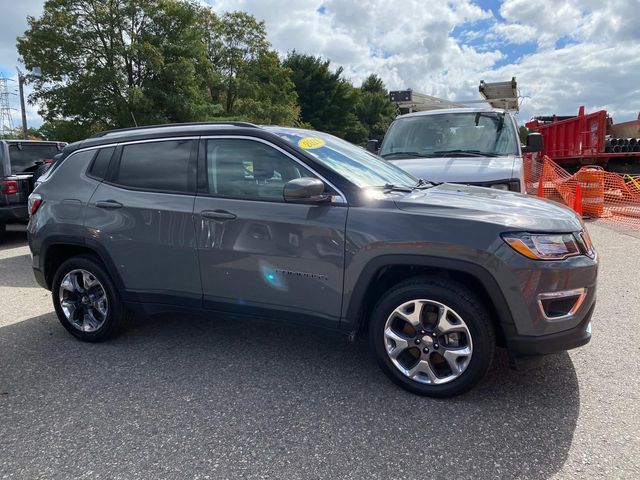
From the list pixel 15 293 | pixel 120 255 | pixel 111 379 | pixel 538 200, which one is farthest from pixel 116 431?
pixel 15 293

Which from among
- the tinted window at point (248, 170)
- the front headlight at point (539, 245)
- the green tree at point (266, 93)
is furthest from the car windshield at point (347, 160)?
the green tree at point (266, 93)

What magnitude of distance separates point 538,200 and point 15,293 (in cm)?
557

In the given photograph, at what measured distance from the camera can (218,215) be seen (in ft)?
10.7

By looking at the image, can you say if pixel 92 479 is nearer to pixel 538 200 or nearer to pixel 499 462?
pixel 499 462

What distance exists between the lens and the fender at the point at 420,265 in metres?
2.68

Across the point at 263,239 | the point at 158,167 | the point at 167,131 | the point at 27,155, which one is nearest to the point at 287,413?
the point at 263,239

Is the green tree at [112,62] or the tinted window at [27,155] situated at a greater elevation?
the green tree at [112,62]

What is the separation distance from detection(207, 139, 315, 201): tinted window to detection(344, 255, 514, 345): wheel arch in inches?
31.2

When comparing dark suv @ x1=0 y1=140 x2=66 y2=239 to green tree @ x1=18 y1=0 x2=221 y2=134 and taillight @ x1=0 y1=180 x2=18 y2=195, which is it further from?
green tree @ x1=18 y1=0 x2=221 y2=134

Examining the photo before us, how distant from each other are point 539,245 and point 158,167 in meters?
2.73

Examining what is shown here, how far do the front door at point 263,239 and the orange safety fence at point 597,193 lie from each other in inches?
329

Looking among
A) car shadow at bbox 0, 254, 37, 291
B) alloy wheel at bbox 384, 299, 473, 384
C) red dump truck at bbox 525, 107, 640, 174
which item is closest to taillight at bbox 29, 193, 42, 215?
car shadow at bbox 0, 254, 37, 291

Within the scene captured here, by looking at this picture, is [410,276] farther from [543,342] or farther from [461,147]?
[461,147]

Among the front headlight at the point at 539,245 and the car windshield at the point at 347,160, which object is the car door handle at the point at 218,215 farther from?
the front headlight at the point at 539,245
